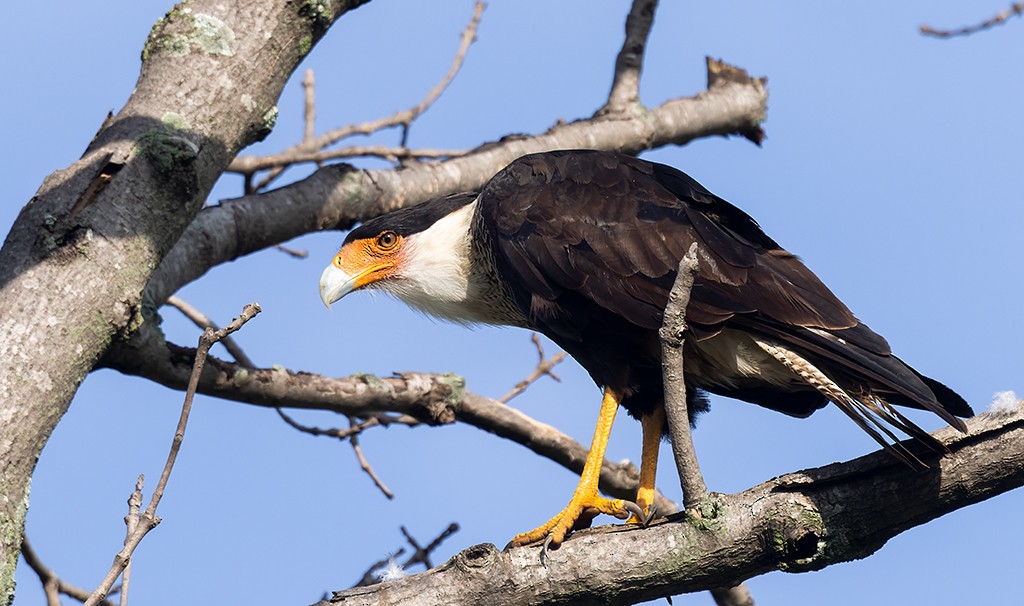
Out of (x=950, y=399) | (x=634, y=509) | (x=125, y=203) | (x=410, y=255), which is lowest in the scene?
(x=634, y=509)

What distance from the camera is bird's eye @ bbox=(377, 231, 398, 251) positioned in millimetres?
4926

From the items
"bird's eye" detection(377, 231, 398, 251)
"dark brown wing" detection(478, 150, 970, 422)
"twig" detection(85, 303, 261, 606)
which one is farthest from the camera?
"bird's eye" detection(377, 231, 398, 251)

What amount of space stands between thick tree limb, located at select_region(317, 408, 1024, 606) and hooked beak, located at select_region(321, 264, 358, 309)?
77.6 inches

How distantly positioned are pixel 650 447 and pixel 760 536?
4.08ft

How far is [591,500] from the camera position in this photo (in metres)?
3.60

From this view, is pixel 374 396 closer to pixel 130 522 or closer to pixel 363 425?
pixel 363 425

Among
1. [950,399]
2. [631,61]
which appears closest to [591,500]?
[950,399]

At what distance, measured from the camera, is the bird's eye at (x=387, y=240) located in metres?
4.93

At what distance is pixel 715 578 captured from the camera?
3115mm

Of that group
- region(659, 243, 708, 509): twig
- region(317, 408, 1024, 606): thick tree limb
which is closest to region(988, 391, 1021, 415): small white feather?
region(317, 408, 1024, 606): thick tree limb

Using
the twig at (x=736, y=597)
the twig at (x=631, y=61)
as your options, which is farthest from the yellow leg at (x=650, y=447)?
the twig at (x=631, y=61)

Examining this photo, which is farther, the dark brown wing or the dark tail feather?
the dark brown wing

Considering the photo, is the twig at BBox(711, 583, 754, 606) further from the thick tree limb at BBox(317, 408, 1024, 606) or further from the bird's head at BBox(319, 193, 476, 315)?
the bird's head at BBox(319, 193, 476, 315)

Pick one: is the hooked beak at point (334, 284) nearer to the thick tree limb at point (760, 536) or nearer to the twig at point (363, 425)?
the twig at point (363, 425)
